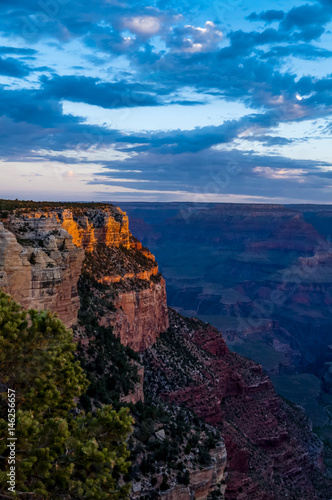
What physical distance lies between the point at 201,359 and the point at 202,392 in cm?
833

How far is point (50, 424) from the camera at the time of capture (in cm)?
1577

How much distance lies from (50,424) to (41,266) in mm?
12872

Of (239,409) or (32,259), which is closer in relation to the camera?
(32,259)

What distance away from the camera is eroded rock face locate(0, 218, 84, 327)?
82.3ft

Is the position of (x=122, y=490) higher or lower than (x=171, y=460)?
higher

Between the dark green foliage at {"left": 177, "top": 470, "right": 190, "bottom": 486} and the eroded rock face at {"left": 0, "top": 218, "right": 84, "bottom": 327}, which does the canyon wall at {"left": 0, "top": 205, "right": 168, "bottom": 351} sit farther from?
the dark green foliage at {"left": 177, "top": 470, "right": 190, "bottom": 486}

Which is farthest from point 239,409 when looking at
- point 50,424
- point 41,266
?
point 50,424

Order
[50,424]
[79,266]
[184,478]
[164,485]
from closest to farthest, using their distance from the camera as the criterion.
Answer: [50,424] → [164,485] → [184,478] → [79,266]

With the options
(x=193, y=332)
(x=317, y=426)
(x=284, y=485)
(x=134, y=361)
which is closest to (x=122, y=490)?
(x=134, y=361)

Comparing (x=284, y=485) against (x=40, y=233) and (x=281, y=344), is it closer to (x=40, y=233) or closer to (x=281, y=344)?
(x=40, y=233)

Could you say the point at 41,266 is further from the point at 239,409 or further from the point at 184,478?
the point at 239,409

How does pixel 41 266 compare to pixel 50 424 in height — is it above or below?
above

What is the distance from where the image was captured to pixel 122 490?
55.9 ft

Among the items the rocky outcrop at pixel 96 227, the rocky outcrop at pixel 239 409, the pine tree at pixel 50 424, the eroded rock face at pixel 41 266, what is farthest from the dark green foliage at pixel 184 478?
the rocky outcrop at pixel 96 227
